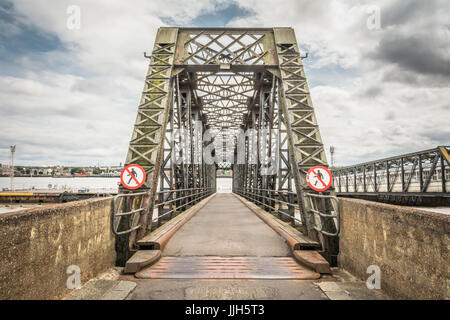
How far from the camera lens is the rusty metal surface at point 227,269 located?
13.2 ft

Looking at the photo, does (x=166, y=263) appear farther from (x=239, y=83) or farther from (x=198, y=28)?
(x=239, y=83)

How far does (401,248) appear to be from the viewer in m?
3.03

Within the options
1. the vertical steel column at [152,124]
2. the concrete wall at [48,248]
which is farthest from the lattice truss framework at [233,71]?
the concrete wall at [48,248]

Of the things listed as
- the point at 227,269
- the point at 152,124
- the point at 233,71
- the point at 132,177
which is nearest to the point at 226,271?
the point at 227,269

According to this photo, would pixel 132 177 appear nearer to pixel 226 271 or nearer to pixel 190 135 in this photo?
pixel 226 271

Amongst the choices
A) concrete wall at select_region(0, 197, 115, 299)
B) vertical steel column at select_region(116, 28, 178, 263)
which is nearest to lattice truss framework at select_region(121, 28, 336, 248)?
vertical steel column at select_region(116, 28, 178, 263)

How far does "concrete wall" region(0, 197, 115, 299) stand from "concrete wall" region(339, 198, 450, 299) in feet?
14.3

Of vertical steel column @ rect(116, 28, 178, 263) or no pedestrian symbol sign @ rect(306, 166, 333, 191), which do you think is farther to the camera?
vertical steel column @ rect(116, 28, 178, 263)

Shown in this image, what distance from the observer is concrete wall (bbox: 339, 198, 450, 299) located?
248 centimetres

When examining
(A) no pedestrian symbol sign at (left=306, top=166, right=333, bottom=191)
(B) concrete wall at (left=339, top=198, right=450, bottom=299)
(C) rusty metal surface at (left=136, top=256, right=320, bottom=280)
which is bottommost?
(C) rusty metal surface at (left=136, top=256, right=320, bottom=280)

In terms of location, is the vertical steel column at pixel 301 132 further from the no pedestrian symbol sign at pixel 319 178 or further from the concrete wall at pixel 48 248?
the concrete wall at pixel 48 248

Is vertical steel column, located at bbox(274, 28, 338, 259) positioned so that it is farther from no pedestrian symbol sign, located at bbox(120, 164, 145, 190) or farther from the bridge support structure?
no pedestrian symbol sign, located at bbox(120, 164, 145, 190)

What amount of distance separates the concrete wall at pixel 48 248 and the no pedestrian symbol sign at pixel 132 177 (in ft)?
3.48
